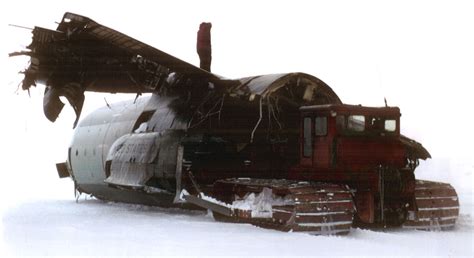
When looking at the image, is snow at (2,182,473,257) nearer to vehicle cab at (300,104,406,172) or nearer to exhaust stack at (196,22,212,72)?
vehicle cab at (300,104,406,172)

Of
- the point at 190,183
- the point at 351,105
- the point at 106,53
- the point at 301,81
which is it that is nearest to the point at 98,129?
the point at 106,53

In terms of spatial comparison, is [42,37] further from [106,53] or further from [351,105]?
[351,105]

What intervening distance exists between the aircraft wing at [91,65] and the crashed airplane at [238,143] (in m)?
0.03

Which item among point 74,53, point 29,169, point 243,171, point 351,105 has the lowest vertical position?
point 29,169

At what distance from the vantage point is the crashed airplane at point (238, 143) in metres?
14.2

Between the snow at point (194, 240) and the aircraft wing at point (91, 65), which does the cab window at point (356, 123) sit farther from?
the aircraft wing at point (91, 65)

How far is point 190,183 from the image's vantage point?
56.4 ft

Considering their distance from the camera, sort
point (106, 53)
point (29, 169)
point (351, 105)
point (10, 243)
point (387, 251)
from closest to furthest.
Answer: point (387, 251), point (10, 243), point (351, 105), point (106, 53), point (29, 169)

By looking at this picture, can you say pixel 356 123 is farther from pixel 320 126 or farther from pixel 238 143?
pixel 238 143

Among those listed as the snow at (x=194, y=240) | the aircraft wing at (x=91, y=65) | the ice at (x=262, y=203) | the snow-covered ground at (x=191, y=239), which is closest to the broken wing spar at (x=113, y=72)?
the aircraft wing at (x=91, y=65)

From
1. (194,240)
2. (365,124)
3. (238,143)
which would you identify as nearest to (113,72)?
(238,143)

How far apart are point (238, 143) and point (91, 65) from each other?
5.10 meters

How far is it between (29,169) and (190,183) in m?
38.7

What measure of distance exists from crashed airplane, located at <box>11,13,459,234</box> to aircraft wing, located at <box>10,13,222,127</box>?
0.03 m
